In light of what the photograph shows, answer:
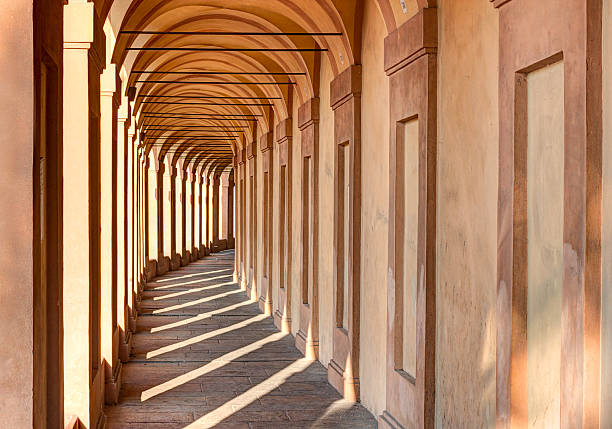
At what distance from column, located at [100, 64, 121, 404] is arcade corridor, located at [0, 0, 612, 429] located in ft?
0.09

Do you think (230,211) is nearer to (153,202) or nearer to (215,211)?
(215,211)

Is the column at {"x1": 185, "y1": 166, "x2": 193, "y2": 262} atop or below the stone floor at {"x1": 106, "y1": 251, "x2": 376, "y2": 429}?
atop

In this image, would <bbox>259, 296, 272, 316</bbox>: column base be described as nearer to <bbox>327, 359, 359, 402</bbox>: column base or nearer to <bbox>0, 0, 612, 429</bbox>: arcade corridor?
<bbox>0, 0, 612, 429</bbox>: arcade corridor

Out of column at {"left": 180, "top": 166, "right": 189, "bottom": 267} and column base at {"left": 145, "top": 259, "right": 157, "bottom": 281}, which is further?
column at {"left": 180, "top": 166, "right": 189, "bottom": 267}

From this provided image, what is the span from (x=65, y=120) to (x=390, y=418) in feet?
15.0

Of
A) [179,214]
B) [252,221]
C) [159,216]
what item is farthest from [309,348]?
[179,214]

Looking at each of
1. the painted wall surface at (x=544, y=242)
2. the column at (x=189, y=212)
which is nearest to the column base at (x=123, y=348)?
the painted wall surface at (x=544, y=242)

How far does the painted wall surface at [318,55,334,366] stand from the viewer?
13.8 meters

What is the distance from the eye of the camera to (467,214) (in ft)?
23.6

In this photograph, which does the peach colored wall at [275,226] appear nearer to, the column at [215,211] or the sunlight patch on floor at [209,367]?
the sunlight patch on floor at [209,367]

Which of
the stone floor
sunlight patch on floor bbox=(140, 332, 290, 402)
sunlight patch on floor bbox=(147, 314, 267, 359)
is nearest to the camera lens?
the stone floor

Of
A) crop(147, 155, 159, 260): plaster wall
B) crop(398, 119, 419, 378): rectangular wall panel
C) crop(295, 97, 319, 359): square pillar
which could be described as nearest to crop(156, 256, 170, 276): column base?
crop(147, 155, 159, 260): plaster wall

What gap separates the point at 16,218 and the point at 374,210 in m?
6.95

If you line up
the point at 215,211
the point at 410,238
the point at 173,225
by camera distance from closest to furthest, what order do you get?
the point at 410,238
the point at 173,225
the point at 215,211
